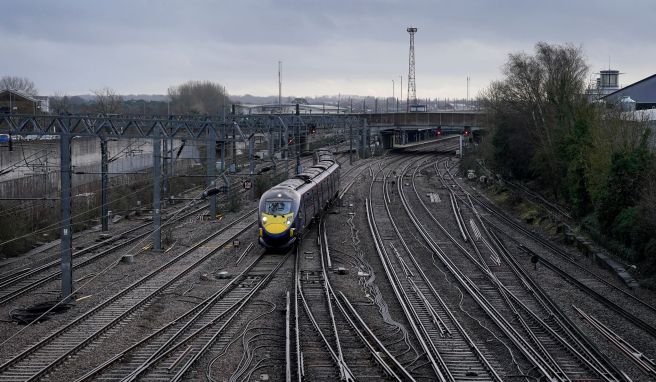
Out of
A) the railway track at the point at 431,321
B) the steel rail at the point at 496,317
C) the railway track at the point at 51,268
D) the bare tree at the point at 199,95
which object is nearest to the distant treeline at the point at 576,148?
the steel rail at the point at 496,317

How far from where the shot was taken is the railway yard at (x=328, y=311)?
13.0 meters

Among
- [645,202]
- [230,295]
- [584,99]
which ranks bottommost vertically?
[230,295]

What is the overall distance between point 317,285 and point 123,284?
207 inches

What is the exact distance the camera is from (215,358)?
44.2 ft

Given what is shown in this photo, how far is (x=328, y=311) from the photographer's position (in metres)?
17.0

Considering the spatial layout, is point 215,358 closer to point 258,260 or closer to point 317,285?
point 317,285

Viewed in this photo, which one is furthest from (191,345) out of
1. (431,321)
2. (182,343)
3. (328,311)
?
(431,321)

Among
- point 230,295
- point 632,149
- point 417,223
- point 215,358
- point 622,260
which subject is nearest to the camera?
point 215,358

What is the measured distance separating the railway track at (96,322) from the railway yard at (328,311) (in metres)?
0.05

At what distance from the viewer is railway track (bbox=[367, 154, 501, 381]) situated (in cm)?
1288

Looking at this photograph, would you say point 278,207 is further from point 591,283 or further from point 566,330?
point 566,330

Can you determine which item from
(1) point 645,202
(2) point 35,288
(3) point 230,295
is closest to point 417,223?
(1) point 645,202

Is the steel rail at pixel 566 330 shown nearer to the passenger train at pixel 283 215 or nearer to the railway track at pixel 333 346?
the railway track at pixel 333 346

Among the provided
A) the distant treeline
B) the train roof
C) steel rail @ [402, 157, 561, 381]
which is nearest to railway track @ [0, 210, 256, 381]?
the train roof
